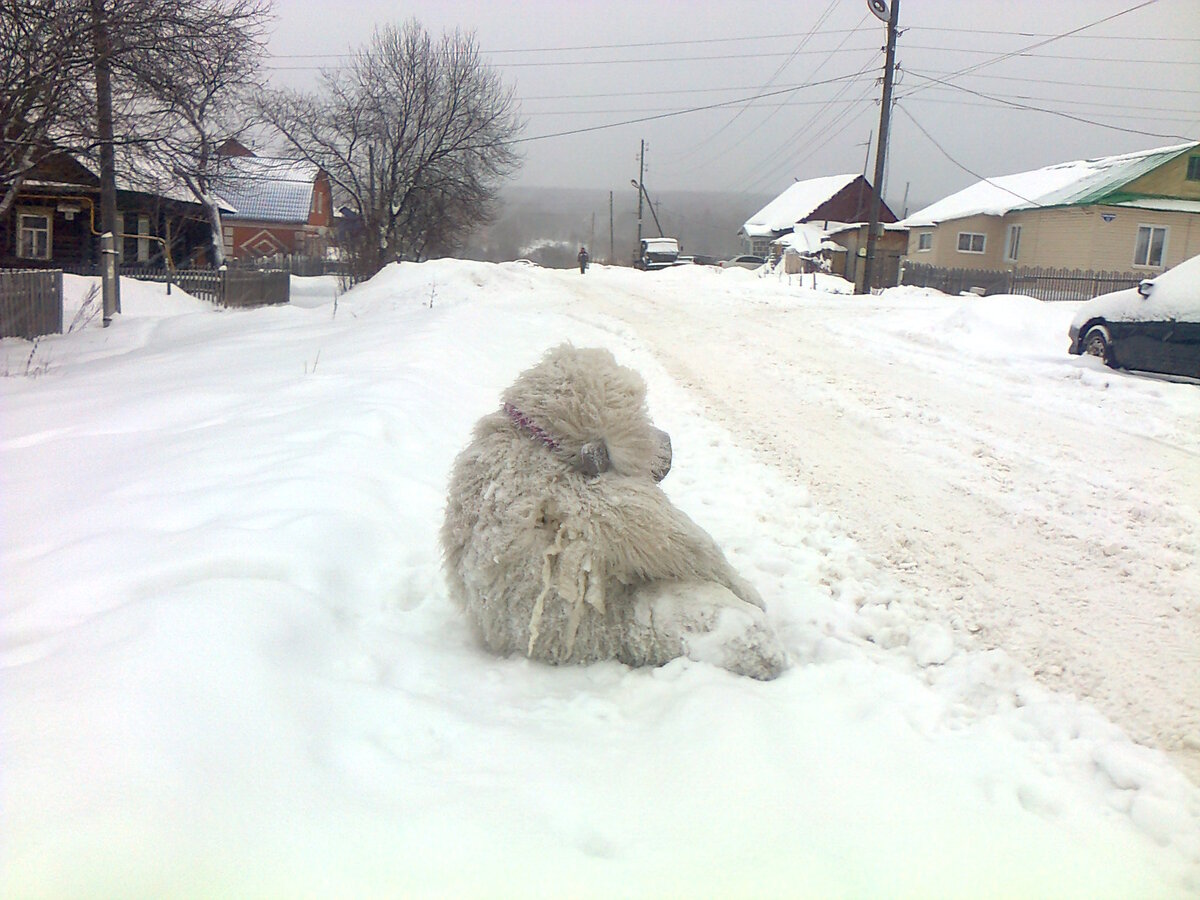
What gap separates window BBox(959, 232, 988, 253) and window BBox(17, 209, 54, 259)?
117 ft

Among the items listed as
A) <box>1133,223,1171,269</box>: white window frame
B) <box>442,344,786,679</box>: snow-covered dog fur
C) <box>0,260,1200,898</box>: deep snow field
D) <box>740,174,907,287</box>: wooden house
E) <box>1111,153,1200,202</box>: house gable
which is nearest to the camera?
<box>0,260,1200,898</box>: deep snow field

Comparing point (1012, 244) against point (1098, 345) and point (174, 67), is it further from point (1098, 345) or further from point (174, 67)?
point (174, 67)

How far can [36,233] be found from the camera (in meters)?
30.3

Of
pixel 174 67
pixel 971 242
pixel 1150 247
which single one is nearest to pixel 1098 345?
pixel 1150 247

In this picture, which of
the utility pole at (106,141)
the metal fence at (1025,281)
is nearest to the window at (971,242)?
the metal fence at (1025,281)

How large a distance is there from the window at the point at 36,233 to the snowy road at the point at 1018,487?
2974cm

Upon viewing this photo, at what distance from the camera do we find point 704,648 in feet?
8.88

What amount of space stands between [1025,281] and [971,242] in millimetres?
16352

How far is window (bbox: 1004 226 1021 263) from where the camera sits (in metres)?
22.1

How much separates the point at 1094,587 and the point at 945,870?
102 inches

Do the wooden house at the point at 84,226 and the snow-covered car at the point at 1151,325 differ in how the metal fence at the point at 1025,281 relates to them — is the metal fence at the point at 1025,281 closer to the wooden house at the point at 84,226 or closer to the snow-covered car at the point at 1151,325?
the snow-covered car at the point at 1151,325

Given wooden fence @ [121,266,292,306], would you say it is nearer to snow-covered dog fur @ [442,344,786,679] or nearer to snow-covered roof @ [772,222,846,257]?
snow-covered dog fur @ [442,344,786,679]

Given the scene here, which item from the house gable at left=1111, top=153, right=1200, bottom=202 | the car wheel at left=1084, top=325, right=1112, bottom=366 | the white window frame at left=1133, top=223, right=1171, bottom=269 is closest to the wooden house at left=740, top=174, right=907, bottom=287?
the white window frame at left=1133, top=223, right=1171, bottom=269

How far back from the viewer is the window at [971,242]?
1227 inches
